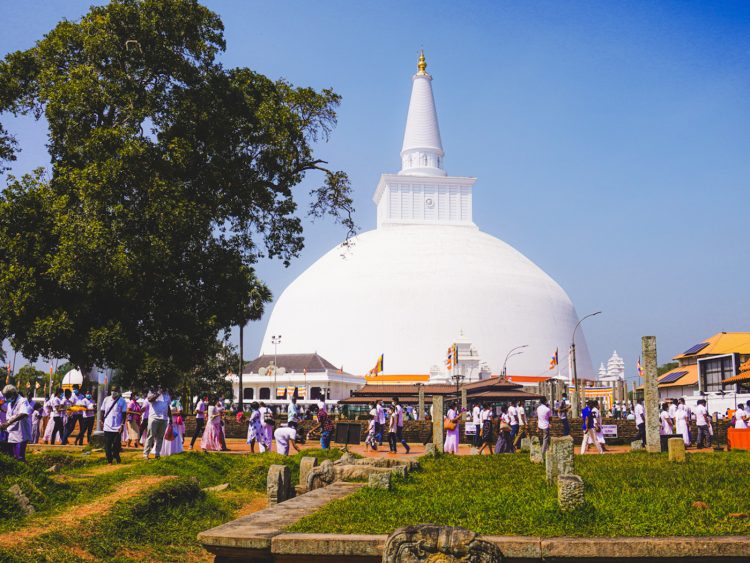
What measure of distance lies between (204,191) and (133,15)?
4.56m

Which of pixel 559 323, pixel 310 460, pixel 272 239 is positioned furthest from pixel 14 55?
pixel 559 323

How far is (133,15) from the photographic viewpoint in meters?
18.5

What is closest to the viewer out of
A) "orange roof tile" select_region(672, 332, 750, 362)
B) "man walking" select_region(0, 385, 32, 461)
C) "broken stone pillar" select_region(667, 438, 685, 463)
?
"broken stone pillar" select_region(667, 438, 685, 463)

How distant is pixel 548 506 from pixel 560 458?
2040 mm

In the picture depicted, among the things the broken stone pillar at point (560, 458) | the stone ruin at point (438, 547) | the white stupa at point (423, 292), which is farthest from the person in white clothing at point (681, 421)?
the white stupa at point (423, 292)

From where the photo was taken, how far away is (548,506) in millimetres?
7770

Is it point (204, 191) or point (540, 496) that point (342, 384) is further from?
point (540, 496)

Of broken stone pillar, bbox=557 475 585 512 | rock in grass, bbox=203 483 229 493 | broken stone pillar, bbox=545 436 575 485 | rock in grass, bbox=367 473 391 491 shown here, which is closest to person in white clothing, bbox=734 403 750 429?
broken stone pillar, bbox=545 436 575 485

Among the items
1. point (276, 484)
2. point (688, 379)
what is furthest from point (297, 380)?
point (276, 484)

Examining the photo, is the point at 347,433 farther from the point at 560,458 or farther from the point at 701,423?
the point at 560,458

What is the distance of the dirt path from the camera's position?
890 centimetres

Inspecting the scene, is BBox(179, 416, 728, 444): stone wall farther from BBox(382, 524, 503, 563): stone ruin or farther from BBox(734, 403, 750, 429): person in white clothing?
BBox(382, 524, 503, 563): stone ruin

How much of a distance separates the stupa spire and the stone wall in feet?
140

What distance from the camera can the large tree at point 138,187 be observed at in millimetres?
17359
